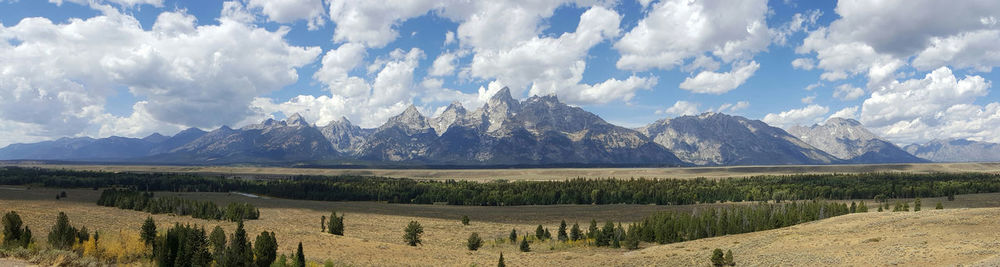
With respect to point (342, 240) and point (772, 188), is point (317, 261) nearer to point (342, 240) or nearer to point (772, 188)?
point (342, 240)

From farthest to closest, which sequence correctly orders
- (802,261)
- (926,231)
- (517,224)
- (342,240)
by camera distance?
1. (517,224)
2. (342,240)
3. (926,231)
4. (802,261)

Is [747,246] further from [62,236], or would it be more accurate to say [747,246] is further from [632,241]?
[62,236]

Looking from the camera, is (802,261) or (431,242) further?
(431,242)

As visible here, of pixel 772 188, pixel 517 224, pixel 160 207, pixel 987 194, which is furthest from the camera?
pixel 772 188

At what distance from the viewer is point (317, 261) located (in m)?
43.6

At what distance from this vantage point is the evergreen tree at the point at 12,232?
34.0 metres

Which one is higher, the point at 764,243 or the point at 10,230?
the point at 10,230

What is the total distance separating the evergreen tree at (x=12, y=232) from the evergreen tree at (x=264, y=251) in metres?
14.2

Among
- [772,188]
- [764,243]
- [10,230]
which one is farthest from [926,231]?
[772,188]

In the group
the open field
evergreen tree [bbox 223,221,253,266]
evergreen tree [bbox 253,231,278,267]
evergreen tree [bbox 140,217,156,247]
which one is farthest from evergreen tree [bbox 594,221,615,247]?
evergreen tree [bbox 140,217,156,247]

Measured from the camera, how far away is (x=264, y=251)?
123 ft

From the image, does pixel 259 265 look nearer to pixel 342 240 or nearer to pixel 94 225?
pixel 342 240

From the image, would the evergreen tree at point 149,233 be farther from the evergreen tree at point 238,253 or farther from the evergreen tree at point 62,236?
the evergreen tree at point 238,253

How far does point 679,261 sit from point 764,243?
11400mm
